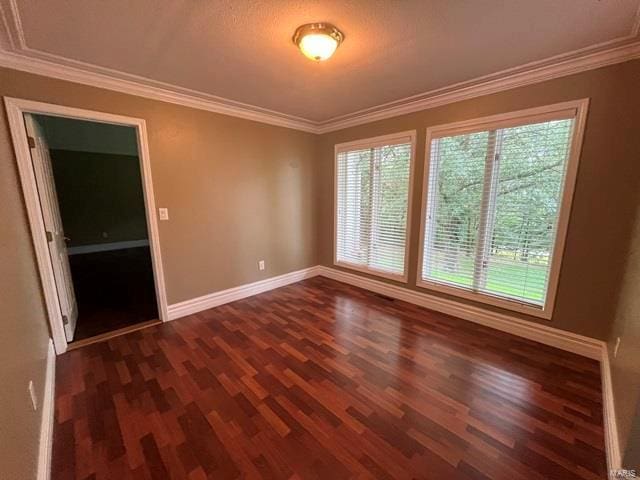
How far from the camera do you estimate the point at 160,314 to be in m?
2.96

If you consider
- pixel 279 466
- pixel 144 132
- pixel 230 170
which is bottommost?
pixel 279 466

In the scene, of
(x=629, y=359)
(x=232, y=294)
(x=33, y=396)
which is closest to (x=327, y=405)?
(x=33, y=396)

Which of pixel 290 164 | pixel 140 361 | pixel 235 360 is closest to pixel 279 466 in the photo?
Answer: pixel 235 360

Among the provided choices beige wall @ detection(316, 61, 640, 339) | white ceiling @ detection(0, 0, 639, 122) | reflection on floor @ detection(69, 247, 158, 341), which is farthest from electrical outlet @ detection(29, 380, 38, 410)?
beige wall @ detection(316, 61, 640, 339)

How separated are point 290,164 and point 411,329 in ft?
9.27

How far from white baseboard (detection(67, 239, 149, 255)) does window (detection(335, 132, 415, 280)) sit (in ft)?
20.3

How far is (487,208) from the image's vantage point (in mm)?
2689

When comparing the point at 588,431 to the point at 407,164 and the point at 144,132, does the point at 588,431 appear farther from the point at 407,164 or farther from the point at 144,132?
the point at 144,132

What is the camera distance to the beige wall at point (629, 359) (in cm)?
115

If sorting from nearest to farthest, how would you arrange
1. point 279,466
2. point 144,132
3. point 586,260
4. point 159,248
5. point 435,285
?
point 279,466 → point 586,260 → point 144,132 → point 159,248 → point 435,285

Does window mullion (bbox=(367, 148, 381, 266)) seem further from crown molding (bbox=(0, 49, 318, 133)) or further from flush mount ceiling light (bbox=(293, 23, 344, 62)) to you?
flush mount ceiling light (bbox=(293, 23, 344, 62))

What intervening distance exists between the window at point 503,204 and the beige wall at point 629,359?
47 centimetres

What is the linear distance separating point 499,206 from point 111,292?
511 cm

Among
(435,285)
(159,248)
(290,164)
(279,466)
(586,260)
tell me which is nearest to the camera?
(279,466)
